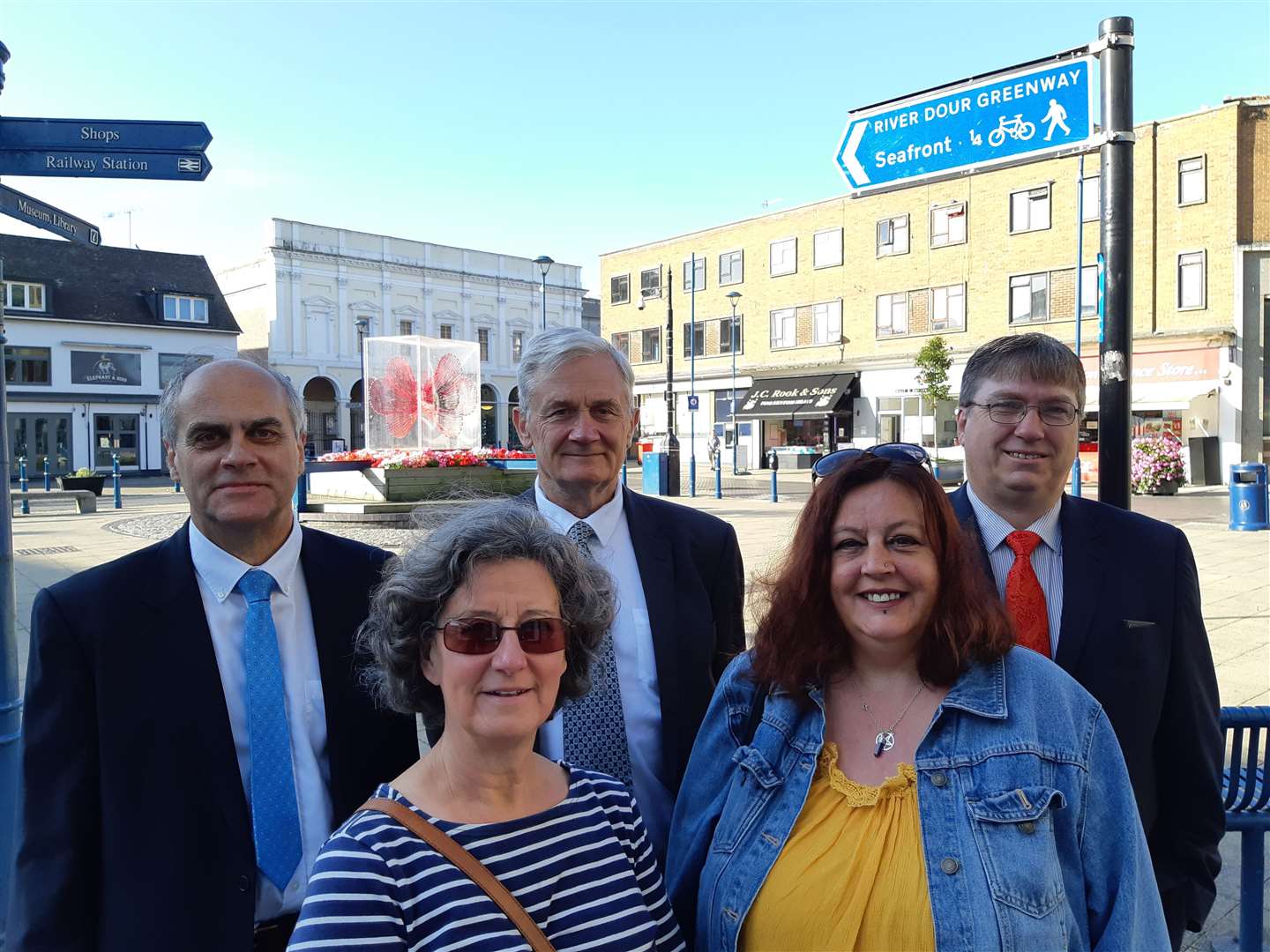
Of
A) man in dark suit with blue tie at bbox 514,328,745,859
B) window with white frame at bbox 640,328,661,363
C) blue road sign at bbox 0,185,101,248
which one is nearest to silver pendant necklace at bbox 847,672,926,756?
man in dark suit with blue tie at bbox 514,328,745,859

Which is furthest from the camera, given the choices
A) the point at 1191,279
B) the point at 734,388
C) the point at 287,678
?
the point at 734,388

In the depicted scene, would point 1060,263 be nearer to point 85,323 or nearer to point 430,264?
point 430,264

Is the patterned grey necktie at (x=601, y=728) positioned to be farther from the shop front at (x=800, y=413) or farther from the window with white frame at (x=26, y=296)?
the window with white frame at (x=26, y=296)

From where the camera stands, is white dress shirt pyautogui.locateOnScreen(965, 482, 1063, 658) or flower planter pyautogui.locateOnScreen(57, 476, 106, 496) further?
flower planter pyautogui.locateOnScreen(57, 476, 106, 496)

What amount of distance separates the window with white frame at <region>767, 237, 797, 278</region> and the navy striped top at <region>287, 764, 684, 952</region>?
40365 millimetres

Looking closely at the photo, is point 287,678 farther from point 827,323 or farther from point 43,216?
point 827,323

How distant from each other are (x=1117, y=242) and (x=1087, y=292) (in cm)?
3262

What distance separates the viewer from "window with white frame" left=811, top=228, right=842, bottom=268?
127 feet

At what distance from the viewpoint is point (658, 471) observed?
2461 centimetres

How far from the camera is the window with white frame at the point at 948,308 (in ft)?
115

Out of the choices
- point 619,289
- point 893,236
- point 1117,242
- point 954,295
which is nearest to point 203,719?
point 1117,242

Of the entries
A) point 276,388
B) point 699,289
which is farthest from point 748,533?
point 699,289

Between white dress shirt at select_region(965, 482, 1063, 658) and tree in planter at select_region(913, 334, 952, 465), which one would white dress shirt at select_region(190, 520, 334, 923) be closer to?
white dress shirt at select_region(965, 482, 1063, 658)

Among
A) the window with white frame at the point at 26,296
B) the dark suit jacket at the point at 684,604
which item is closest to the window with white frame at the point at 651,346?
the window with white frame at the point at 26,296
